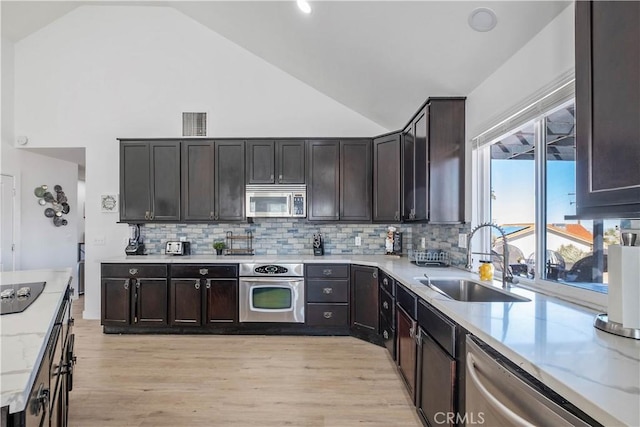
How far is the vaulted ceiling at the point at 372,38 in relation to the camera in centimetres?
211

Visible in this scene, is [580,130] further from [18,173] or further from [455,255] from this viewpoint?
[18,173]

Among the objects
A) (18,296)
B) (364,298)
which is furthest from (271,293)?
(18,296)

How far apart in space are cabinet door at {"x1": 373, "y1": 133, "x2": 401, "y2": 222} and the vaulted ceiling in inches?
13.2

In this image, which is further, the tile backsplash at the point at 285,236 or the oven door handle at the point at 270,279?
the tile backsplash at the point at 285,236

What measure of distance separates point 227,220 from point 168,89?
6.46 feet

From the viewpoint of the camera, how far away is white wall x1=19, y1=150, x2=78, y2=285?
4746 mm

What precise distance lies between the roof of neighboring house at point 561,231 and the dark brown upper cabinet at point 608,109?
0.69 m

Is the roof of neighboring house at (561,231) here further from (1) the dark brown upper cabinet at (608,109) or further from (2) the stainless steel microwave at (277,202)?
(2) the stainless steel microwave at (277,202)

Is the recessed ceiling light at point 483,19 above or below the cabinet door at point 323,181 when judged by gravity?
above

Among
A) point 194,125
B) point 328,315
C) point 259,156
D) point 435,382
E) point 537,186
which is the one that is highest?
point 194,125

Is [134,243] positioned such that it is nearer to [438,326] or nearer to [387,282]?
[387,282]

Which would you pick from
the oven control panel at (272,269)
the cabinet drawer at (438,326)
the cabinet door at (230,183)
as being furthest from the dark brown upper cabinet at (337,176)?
the cabinet drawer at (438,326)

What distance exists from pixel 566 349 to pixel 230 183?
143 inches

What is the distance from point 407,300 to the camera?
2377mm
